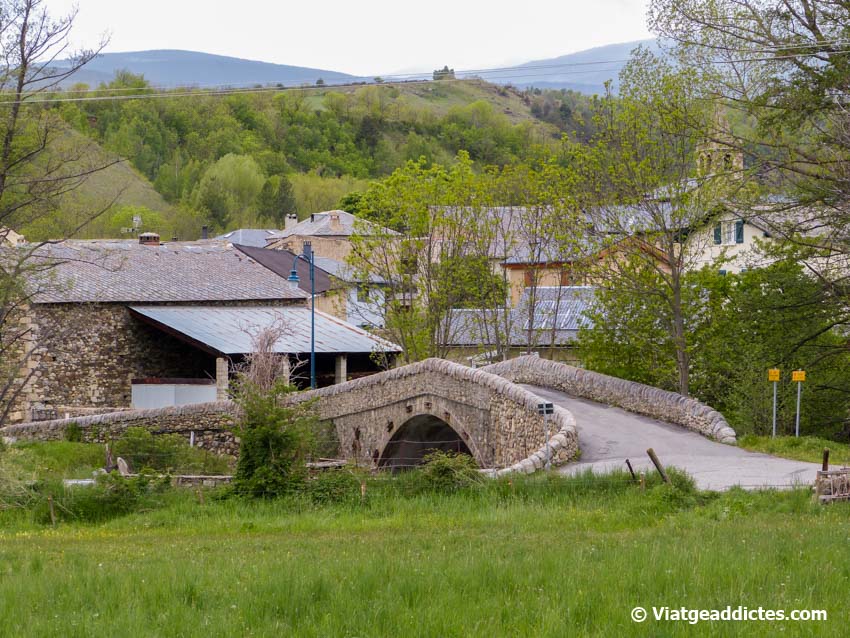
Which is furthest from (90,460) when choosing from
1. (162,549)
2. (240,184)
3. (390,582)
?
(240,184)

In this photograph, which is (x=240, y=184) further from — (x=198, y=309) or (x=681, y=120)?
(x=681, y=120)

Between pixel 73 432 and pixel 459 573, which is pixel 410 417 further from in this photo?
pixel 459 573

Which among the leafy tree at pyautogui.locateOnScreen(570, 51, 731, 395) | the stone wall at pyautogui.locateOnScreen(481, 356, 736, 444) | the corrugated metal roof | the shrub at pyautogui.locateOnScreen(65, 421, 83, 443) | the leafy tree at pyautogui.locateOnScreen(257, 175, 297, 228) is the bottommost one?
the shrub at pyautogui.locateOnScreen(65, 421, 83, 443)

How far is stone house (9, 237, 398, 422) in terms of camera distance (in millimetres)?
33031

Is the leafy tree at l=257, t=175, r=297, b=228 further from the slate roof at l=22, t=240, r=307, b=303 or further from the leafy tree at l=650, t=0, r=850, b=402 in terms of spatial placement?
the leafy tree at l=650, t=0, r=850, b=402

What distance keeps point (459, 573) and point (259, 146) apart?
134m

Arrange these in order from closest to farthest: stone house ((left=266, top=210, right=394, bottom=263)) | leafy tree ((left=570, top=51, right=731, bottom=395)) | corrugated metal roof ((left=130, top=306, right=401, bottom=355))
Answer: leafy tree ((left=570, top=51, right=731, bottom=395))
corrugated metal roof ((left=130, top=306, right=401, bottom=355))
stone house ((left=266, top=210, right=394, bottom=263))

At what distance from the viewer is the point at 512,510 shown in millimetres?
14406

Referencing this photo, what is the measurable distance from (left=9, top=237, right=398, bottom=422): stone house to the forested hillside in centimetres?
5896

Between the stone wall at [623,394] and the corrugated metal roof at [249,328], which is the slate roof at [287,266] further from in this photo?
the stone wall at [623,394]

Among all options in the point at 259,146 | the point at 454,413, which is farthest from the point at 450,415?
the point at 259,146

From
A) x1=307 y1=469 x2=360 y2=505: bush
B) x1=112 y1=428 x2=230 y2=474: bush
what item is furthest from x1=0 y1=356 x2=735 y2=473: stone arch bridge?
x1=307 y1=469 x2=360 y2=505: bush

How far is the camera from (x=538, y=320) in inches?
1706

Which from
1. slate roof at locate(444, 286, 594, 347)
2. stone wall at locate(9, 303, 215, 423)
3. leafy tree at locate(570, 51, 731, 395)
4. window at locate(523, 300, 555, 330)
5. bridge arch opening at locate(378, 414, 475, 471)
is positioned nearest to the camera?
bridge arch opening at locate(378, 414, 475, 471)
